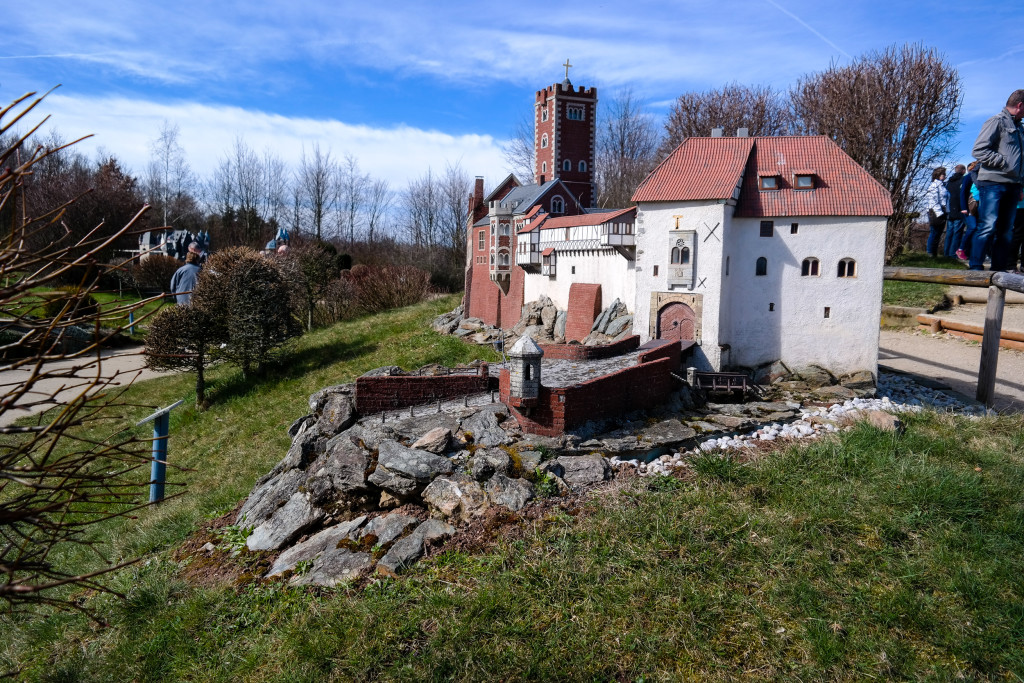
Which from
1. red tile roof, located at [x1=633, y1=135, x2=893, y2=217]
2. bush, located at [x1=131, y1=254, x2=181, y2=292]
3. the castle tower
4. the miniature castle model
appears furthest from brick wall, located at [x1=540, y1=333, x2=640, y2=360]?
bush, located at [x1=131, y1=254, x2=181, y2=292]

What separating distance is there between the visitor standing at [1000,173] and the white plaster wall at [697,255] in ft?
23.9

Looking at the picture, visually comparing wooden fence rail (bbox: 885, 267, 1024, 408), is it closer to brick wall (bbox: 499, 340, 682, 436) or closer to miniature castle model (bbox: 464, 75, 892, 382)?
miniature castle model (bbox: 464, 75, 892, 382)

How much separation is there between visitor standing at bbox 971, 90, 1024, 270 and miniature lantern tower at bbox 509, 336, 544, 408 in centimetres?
690

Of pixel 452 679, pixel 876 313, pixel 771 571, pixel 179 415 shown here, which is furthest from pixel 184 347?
pixel 876 313

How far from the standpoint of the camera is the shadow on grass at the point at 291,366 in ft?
Result: 70.7

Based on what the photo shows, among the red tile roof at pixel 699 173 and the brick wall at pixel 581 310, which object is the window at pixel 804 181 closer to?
the red tile roof at pixel 699 173

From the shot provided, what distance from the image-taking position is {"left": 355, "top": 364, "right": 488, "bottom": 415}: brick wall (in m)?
13.1

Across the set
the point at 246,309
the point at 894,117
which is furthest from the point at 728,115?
the point at 246,309

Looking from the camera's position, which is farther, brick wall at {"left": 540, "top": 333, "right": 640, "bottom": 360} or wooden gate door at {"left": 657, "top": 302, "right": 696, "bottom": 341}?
wooden gate door at {"left": 657, "top": 302, "right": 696, "bottom": 341}

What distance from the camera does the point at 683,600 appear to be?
700 centimetres

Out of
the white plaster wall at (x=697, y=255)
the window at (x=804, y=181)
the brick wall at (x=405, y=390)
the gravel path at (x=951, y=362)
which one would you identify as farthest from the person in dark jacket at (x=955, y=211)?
the brick wall at (x=405, y=390)

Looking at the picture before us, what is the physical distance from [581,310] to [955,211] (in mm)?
11865

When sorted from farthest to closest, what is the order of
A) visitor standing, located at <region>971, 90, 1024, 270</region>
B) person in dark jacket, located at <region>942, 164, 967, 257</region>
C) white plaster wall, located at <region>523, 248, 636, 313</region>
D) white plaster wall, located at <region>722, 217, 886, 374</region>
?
white plaster wall, located at <region>523, 248, 636, 313</region>, white plaster wall, located at <region>722, 217, 886, 374</region>, person in dark jacket, located at <region>942, 164, 967, 257</region>, visitor standing, located at <region>971, 90, 1024, 270</region>

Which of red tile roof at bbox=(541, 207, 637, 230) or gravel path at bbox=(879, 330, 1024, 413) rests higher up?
red tile roof at bbox=(541, 207, 637, 230)
